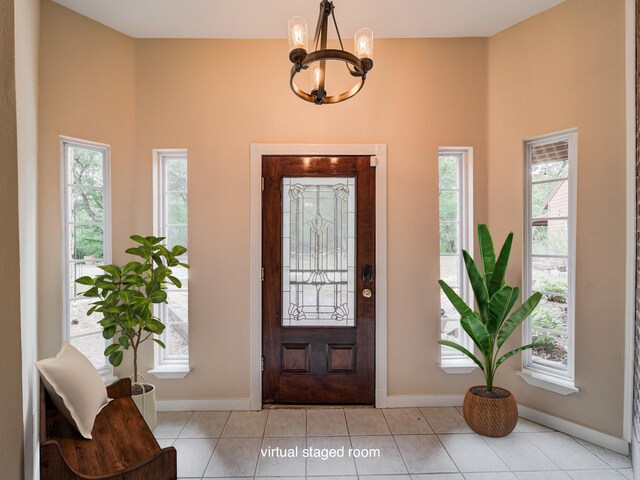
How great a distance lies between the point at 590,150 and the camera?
2350 mm

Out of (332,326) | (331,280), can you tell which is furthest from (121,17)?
(332,326)

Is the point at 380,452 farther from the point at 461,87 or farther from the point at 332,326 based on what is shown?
the point at 461,87

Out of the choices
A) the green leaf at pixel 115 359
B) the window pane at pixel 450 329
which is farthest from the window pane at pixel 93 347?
the window pane at pixel 450 329

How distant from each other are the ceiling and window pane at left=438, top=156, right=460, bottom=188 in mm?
1024

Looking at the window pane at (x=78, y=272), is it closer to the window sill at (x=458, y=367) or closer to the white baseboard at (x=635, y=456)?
the window sill at (x=458, y=367)

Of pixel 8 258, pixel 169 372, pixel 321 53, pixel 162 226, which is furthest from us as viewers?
pixel 162 226

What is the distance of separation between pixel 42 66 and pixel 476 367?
4.04 metres

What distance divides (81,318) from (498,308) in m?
3.14

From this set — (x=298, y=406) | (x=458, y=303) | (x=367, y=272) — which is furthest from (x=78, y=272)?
(x=458, y=303)

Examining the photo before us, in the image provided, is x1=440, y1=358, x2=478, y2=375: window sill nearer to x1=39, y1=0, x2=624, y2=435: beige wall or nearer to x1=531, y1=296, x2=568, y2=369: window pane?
x1=39, y1=0, x2=624, y2=435: beige wall

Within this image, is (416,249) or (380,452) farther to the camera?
(416,249)

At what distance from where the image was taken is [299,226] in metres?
2.85

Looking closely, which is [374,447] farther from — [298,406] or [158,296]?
[158,296]

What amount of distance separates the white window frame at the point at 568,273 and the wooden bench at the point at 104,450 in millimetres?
2603
